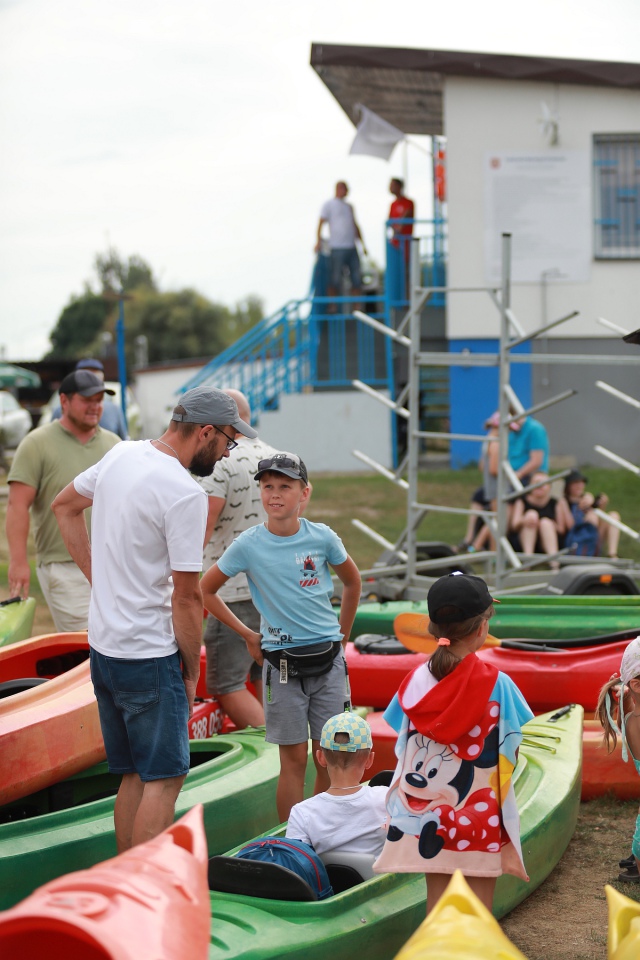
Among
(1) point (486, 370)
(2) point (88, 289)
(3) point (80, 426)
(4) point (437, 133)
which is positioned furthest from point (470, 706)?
(2) point (88, 289)

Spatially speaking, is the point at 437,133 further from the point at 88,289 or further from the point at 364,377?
the point at 88,289

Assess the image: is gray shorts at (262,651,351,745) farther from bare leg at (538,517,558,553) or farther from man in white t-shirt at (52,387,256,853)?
bare leg at (538,517,558,553)

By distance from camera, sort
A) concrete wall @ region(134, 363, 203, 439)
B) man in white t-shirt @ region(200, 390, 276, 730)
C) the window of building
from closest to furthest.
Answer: man in white t-shirt @ region(200, 390, 276, 730)
the window of building
concrete wall @ region(134, 363, 203, 439)

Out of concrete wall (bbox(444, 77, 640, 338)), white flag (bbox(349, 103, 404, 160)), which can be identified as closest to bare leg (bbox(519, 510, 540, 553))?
concrete wall (bbox(444, 77, 640, 338))

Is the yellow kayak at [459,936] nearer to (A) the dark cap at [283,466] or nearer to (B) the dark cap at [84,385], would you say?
(A) the dark cap at [283,466]

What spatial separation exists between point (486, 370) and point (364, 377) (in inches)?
79.3

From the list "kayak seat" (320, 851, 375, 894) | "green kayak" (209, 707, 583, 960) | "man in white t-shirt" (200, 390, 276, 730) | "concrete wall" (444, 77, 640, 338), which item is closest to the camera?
"green kayak" (209, 707, 583, 960)

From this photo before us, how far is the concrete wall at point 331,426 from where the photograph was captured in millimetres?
16250

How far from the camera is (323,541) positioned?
4.15 metres

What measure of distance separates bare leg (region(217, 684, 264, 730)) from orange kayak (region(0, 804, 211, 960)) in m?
2.58

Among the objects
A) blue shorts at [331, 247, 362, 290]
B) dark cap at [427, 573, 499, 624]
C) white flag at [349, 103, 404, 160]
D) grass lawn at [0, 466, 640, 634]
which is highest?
white flag at [349, 103, 404, 160]

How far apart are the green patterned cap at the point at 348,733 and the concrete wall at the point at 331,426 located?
41.6 ft

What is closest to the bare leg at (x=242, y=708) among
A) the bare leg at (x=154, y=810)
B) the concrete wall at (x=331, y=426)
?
the bare leg at (x=154, y=810)

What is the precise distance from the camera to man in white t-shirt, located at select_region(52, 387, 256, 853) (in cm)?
342
